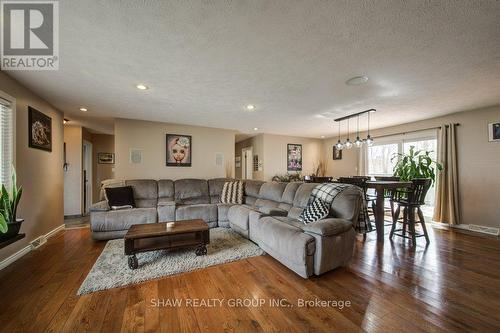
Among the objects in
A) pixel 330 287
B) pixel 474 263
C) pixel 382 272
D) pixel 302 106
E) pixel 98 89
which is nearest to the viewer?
pixel 330 287

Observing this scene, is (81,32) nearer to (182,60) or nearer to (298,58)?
(182,60)

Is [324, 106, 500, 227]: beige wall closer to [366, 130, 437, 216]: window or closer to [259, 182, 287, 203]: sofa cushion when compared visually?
[366, 130, 437, 216]: window

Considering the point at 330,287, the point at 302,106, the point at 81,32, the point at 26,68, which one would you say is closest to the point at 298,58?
the point at 302,106

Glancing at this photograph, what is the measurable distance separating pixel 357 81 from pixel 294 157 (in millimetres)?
4208

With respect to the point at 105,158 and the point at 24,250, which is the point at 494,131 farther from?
the point at 105,158

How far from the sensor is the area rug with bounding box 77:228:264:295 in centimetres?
198

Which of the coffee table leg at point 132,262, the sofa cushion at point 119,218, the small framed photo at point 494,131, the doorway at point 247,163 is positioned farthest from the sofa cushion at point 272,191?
the small framed photo at point 494,131

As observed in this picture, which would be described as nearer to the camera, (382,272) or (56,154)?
(382,272)

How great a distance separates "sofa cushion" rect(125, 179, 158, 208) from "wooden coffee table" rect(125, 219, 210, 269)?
4.50 ft

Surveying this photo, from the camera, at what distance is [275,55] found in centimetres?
195

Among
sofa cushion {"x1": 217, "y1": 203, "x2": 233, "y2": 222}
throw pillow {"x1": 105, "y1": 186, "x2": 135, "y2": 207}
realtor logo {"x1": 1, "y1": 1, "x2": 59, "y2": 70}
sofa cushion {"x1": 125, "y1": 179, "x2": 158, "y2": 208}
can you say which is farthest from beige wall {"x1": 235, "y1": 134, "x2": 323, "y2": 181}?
realtor logo {"x1": 1, "y1": 1, "x2": 59, "y2": 70}

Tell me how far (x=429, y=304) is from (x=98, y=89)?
4421 mm

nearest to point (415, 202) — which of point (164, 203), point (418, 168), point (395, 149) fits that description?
point (418, 168)

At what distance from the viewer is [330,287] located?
6.17 ft
